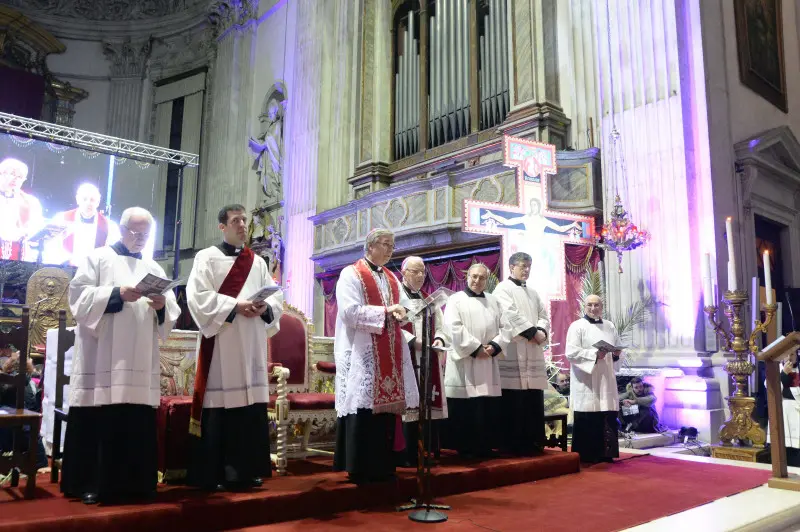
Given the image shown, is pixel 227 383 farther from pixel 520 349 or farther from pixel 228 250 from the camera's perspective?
pixel 520 349

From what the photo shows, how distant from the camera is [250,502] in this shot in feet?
11.0

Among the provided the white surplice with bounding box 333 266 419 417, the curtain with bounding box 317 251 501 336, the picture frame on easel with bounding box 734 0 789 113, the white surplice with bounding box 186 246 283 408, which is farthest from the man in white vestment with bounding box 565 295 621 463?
the picture frame on easel with bounding box 734 0 789 113

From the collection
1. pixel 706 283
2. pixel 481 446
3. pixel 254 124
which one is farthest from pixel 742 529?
pixel 254 124

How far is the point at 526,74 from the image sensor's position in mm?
8891

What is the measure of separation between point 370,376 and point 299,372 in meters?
1.55

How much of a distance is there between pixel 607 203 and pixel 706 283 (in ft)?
5.66

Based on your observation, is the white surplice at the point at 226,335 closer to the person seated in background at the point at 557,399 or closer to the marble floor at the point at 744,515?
the marble floor at the point at 744,515

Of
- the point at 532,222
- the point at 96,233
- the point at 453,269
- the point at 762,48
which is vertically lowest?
the point at 453,269

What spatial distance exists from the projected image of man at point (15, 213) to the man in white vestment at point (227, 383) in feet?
32.0

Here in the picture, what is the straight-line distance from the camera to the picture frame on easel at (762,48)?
8922 millimetres

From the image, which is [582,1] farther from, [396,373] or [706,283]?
[396,373]

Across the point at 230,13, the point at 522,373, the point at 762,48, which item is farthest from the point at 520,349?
the point at 230,13

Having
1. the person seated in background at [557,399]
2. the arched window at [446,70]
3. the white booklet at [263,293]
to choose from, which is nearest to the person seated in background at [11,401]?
the white booklet at [263,293]

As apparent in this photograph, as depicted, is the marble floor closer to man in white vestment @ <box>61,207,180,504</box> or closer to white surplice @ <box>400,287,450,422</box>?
white surplice @ <box>400,287,450,422</box>
